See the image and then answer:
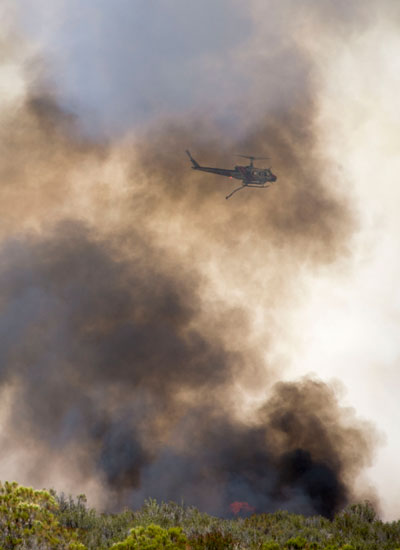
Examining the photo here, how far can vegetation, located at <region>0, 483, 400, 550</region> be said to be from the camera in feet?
79.3

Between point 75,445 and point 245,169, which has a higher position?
point 245,169

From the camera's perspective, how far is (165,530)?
91.3 ft

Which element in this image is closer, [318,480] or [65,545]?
[65,545]

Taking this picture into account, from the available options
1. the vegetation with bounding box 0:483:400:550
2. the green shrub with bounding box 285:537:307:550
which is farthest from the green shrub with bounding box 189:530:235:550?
the green shrub with bounding box 285:537:307:550

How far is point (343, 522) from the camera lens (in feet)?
124

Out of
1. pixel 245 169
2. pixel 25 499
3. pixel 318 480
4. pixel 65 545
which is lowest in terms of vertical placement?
pixel 65 545

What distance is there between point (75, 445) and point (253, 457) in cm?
2910

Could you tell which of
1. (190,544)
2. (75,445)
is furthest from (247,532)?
(75,445)

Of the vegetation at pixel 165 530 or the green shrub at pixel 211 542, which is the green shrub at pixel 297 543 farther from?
the green shrub at pixel 211 542

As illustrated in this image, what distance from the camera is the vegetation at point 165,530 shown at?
24172 millimetres

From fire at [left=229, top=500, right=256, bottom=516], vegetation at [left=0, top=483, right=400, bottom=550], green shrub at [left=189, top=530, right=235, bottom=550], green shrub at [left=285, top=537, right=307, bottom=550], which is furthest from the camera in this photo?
fire at [left=229, top=500, right=256, bottom=516]

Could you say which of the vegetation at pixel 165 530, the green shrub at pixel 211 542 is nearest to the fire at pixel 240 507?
the vegetation at pixel 165 530

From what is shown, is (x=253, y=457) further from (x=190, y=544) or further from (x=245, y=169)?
(x=190, y=544)

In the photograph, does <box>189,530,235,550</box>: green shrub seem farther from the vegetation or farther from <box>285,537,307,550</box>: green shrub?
<box>285,537,307,550</box>: green shrub
